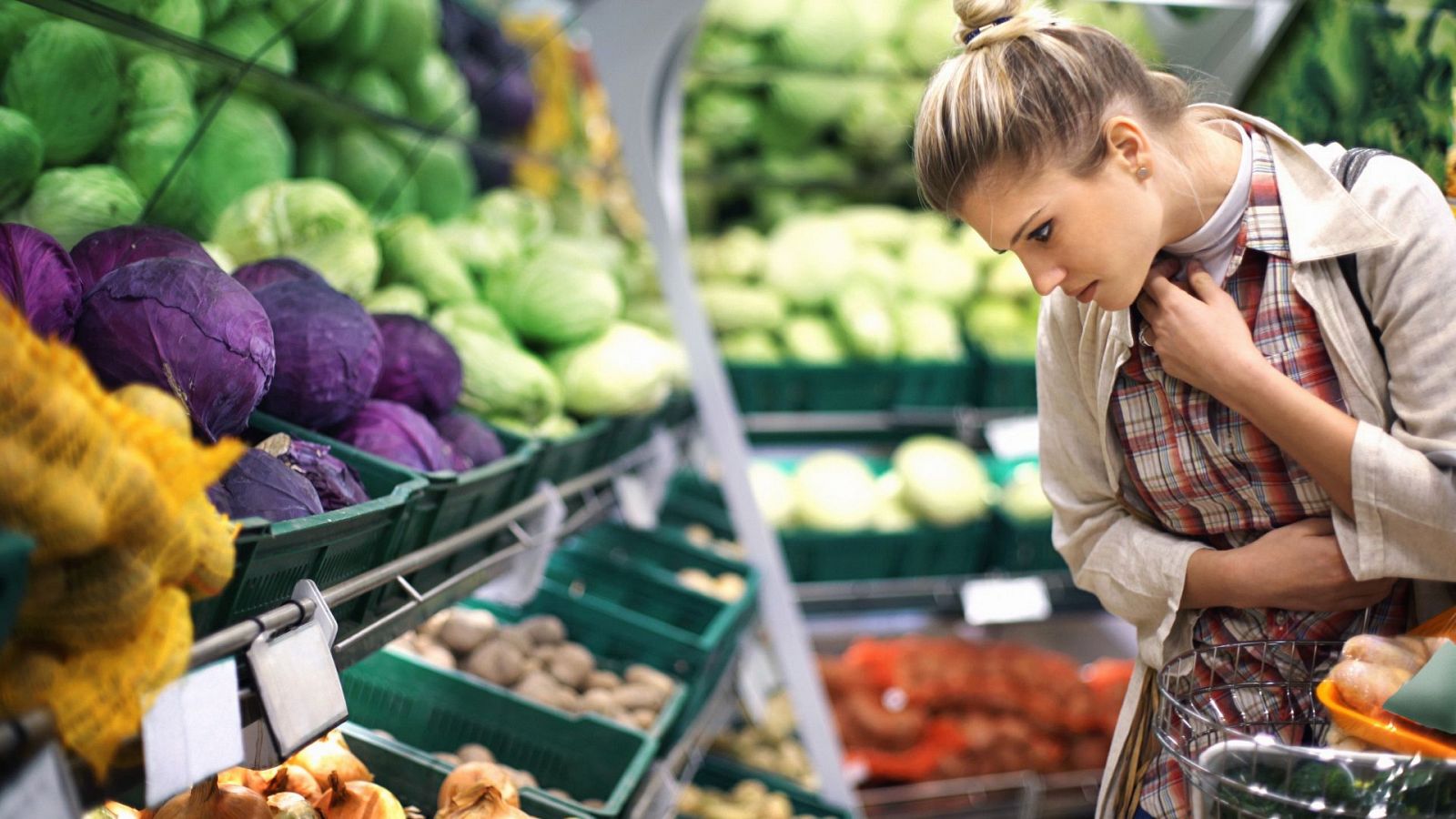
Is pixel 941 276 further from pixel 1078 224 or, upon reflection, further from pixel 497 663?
A: pixel 1078 224

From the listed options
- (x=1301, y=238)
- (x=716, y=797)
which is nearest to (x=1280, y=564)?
(x=1301, y=238)

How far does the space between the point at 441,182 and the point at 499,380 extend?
0.88 m

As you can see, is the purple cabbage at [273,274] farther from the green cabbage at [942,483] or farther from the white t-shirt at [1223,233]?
the green cabbage at [942,483]

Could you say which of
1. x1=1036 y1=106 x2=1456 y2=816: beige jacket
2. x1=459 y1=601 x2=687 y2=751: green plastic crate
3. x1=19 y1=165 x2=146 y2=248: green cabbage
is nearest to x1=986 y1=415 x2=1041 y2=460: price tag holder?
x1=459 y1=601 x2=687 y2=751: green plastic crate

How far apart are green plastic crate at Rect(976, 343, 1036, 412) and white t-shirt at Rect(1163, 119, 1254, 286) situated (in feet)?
7.63

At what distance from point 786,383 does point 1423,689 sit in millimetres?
2578

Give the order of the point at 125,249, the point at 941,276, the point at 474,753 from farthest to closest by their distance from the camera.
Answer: the point at 941,276, the point at 474,753, the point at 125,249

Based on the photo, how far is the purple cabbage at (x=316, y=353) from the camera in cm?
154

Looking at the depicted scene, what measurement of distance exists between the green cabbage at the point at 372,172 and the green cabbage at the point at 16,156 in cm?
100

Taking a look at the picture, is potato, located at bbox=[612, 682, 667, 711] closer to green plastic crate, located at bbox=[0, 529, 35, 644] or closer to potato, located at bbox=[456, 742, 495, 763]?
potato, located at bbox=[456, 742, 495, 763]

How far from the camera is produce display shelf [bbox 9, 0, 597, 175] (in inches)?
64.7

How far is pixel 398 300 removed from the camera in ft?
7.33

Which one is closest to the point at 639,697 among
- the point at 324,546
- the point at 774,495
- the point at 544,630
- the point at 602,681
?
the point at 602,681

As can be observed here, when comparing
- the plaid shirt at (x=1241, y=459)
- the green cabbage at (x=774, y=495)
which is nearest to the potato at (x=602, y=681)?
the plaid shirt at (x=1241, y=459)
